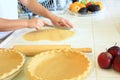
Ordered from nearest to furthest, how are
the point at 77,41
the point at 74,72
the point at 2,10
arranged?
the point at 74,72
the point at 77,41
the point at 2,10

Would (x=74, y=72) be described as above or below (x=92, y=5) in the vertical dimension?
below

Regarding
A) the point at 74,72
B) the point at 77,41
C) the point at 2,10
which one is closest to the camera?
the point at 74,72

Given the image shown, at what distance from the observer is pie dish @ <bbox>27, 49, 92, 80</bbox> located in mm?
685

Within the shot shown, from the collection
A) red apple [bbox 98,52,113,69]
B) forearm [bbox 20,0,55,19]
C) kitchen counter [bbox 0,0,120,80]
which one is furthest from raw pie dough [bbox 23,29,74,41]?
red apple [bbox 98,52,113,69]

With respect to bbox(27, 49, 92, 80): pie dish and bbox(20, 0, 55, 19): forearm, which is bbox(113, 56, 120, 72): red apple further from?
bbox(20, 0, 55, 19): forearm

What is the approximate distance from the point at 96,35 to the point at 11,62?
1.61ft

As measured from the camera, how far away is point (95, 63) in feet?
2.63

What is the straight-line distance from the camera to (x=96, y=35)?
3.55 feet

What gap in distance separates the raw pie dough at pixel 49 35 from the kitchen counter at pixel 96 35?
4 centimetres

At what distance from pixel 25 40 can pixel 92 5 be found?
559 millimetres

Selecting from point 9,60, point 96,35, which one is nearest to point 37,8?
point 96,35

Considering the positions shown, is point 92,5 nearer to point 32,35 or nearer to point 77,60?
point 32,35

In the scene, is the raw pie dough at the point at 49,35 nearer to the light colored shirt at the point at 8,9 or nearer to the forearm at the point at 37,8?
the forearm at the point at 37,8

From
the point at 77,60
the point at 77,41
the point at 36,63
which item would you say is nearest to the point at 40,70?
the point at 36,63
